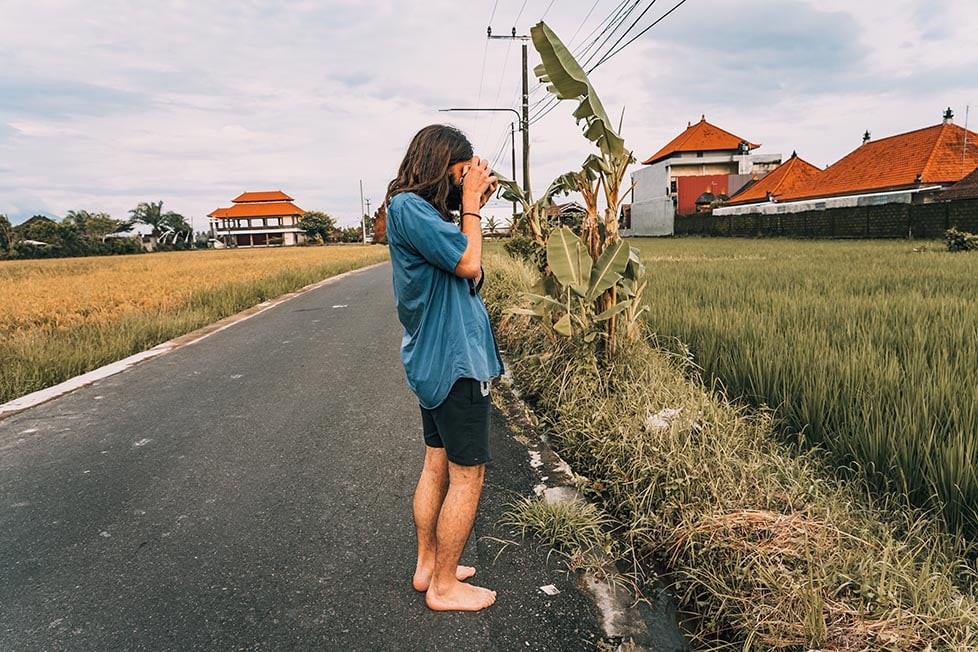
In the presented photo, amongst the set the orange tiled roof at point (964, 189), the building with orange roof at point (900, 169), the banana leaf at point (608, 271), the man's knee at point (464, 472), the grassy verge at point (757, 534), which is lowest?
the grassy verge at point (757, 534)

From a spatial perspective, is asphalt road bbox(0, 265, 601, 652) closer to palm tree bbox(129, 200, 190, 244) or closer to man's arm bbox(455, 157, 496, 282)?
man's arm bbox(455, 157, 496, 282)

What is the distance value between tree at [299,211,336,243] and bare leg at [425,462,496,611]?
86012 mm

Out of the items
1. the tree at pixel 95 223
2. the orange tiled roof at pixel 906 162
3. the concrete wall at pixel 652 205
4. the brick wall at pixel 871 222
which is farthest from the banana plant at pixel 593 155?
the tree at pixel 95 223

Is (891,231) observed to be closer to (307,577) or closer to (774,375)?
(774,375)

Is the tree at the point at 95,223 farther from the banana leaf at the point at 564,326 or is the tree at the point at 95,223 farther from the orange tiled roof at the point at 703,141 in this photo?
the banana leaf at the point at 564,326

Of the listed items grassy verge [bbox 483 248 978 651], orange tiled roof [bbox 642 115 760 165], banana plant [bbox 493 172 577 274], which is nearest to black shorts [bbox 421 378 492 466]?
grassy verge [bbox 483 248 978 651]

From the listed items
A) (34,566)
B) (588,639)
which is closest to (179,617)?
(34,566)

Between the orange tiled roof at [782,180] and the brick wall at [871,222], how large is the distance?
1163 centimetres

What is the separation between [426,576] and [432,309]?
1017 millimetres

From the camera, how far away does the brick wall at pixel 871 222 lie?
17625mm

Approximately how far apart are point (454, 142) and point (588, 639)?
5.58 ft

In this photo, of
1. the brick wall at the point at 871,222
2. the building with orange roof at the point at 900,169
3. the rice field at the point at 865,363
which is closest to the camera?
the rice field at the point at 865,363

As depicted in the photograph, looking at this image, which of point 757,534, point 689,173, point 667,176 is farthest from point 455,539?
point 689,173

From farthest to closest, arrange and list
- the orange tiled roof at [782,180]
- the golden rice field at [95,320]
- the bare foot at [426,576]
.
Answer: the orange tiled roof at [782,180] < the golden rice field at [95,320] < the bare foot at [426,576]
